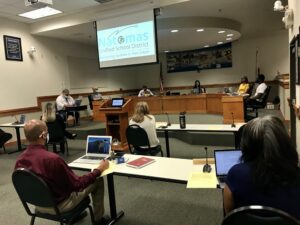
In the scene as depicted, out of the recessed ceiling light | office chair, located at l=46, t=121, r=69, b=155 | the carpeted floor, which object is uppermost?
the recessed ceiling light

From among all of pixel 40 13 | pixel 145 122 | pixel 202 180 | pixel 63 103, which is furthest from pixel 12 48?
pixel 202 180

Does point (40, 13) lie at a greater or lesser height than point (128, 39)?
greater

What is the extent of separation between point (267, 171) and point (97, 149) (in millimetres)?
1866

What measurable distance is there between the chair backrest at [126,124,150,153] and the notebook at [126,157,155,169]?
3.55 feet

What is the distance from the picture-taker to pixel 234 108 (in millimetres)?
6223

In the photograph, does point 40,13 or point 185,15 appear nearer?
point 40,13

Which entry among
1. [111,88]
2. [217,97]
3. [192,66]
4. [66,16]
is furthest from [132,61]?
[192,66]

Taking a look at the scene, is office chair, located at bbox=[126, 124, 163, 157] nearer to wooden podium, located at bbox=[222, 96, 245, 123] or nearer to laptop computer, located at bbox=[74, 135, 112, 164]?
laptop computer, located at bbox=[74, 135, 112, 164]

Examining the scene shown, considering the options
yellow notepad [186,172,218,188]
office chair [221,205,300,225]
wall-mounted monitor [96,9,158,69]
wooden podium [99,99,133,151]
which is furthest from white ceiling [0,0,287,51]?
office chair [221,205,300,225]

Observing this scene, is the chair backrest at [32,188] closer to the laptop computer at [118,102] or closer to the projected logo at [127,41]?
the laptop computer at [118,102]

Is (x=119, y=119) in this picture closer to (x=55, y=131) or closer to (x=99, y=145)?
(x=55, y=131)

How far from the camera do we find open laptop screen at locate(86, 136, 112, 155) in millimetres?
2656

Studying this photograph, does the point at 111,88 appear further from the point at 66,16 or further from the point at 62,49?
the point at 66,16

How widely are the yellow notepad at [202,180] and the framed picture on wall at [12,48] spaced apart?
6631mm
